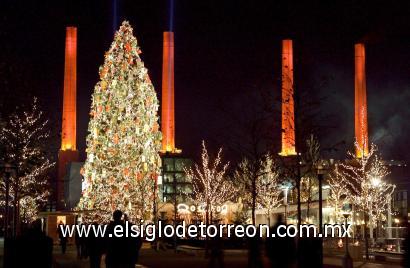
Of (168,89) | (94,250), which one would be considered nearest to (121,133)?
(94,250)

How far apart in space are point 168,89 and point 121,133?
206 ft

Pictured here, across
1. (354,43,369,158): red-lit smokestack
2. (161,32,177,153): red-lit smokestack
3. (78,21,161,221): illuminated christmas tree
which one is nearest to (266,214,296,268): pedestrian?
(78,21,161,221): illuminated christmas tree

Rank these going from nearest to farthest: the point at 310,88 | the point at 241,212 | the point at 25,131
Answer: the point at 310,88, the point at 25,131, the point at 241,212

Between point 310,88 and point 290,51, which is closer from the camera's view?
point 310,88

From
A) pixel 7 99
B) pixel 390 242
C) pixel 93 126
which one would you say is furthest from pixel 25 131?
pixel 390 242

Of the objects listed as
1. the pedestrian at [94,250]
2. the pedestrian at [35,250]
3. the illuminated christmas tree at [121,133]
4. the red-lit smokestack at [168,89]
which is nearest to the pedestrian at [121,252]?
the pedestrian at [35,250]

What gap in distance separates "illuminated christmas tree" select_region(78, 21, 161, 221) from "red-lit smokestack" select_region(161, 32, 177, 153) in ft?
197

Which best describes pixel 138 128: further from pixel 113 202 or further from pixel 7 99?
pixel 7 99

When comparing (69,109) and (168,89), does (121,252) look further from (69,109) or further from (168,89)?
(168,89)

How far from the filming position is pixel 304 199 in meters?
74.9

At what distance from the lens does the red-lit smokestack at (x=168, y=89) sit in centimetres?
11288

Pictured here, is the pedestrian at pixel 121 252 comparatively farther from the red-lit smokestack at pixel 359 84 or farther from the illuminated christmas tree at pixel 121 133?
the red-lit smokestack at pixel 359 84

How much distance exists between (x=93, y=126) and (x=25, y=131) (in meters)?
11.8

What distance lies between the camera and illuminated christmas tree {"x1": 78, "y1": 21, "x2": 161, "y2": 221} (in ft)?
169
